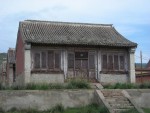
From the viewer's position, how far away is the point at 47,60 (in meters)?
31.2

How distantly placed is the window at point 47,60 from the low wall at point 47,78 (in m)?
0.71

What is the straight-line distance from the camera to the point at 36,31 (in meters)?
32.5

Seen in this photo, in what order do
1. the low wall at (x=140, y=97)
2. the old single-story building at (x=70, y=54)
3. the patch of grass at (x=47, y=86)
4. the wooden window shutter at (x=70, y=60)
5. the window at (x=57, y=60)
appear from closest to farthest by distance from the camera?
the patch of grass at (x=47, y=86), the low wall at (x=140, y=97), the old single-story building at (x=70, y=54), the window at (x=57, y=60), the wooden window shutter at (x=70, y=60)

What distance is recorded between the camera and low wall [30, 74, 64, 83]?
30.4 metres

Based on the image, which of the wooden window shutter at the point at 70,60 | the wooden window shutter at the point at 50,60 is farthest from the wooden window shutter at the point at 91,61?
the wooden window shutter at the point at 50,60

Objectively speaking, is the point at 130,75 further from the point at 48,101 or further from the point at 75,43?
the point at 48,101

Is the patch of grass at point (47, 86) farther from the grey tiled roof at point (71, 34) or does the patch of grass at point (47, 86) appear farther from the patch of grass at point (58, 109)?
the grey tiled roof at point (71, 34)

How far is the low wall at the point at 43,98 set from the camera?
72.8 feet

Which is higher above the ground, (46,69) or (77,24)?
(77,24)

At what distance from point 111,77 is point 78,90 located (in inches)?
356

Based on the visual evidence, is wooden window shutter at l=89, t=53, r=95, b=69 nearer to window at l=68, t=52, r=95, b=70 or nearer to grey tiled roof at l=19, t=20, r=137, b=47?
window at l=68, t=52, r=95, b=70

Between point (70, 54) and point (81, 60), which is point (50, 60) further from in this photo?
point (81, 60)

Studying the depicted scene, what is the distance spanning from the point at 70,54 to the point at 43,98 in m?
9.61

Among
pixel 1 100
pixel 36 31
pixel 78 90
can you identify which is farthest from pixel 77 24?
pixel 1 100
